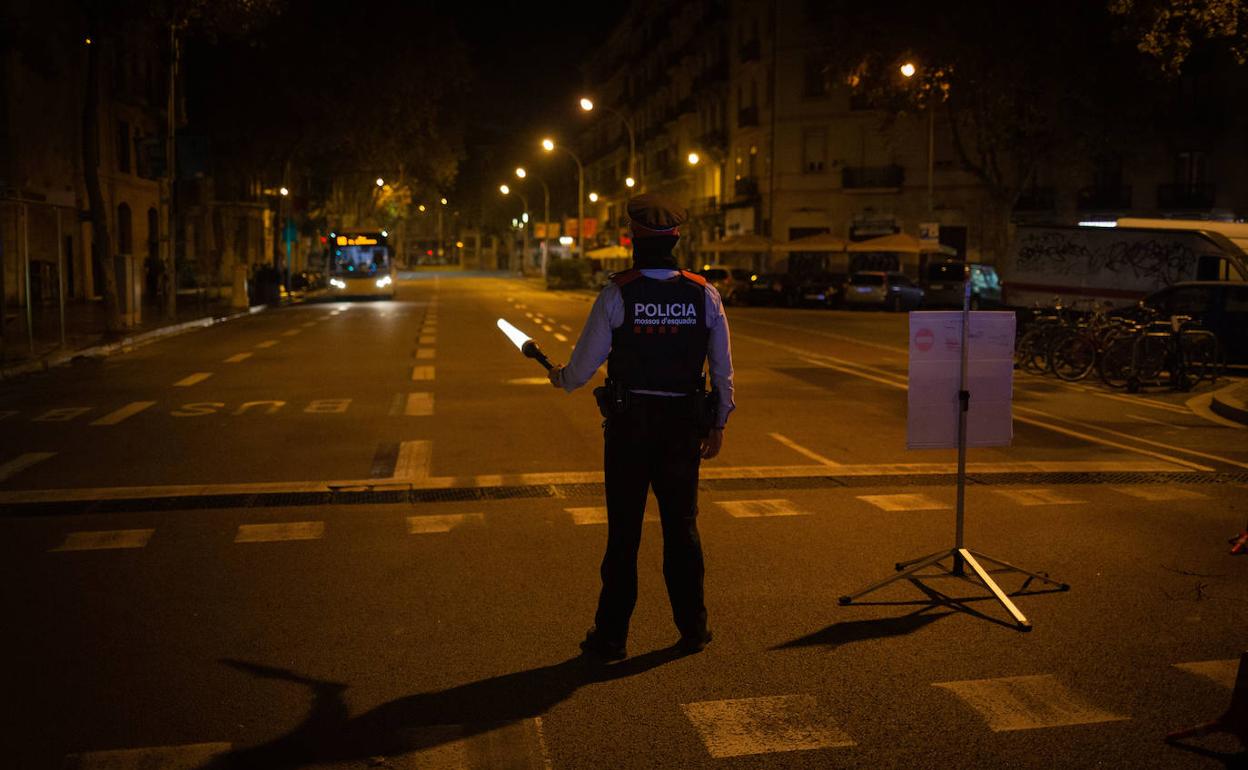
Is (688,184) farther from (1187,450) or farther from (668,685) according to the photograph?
(668,685)

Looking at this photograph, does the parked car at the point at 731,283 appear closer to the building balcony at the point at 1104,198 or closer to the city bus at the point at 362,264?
the building balcony at the point at 1104,198

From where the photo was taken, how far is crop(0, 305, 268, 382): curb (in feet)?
61.4

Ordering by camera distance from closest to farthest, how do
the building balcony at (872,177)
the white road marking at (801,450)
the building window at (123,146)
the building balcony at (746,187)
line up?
the white road marking at (801,450)
the building window at (123,146)
the building balcony at (872,177)
the building balcony at (746,187)

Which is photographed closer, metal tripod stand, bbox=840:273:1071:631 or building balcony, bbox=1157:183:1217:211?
metal tripod stand, bbox=840:273:1071:631

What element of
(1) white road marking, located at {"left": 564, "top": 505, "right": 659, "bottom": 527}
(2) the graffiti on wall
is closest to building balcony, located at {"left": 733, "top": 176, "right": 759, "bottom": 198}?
(2) the graffiti on wall

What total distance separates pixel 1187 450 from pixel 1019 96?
27.9 meters

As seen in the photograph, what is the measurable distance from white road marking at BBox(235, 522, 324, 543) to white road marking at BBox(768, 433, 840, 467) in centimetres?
471

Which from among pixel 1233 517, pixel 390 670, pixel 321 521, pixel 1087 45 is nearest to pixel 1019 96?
pixel 1087 45

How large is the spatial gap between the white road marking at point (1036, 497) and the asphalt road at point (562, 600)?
0.05 metres

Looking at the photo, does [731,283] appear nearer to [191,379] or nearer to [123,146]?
[123,146]

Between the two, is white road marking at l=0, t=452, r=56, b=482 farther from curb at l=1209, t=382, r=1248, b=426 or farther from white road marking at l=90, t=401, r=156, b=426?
curb at l=1209, t=382, r=1248, b=426

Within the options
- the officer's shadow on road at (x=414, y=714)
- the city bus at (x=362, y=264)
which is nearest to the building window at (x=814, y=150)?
the city bus at (x=362, y=264)

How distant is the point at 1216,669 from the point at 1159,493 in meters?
4.57

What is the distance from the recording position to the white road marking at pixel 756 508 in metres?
8.67
